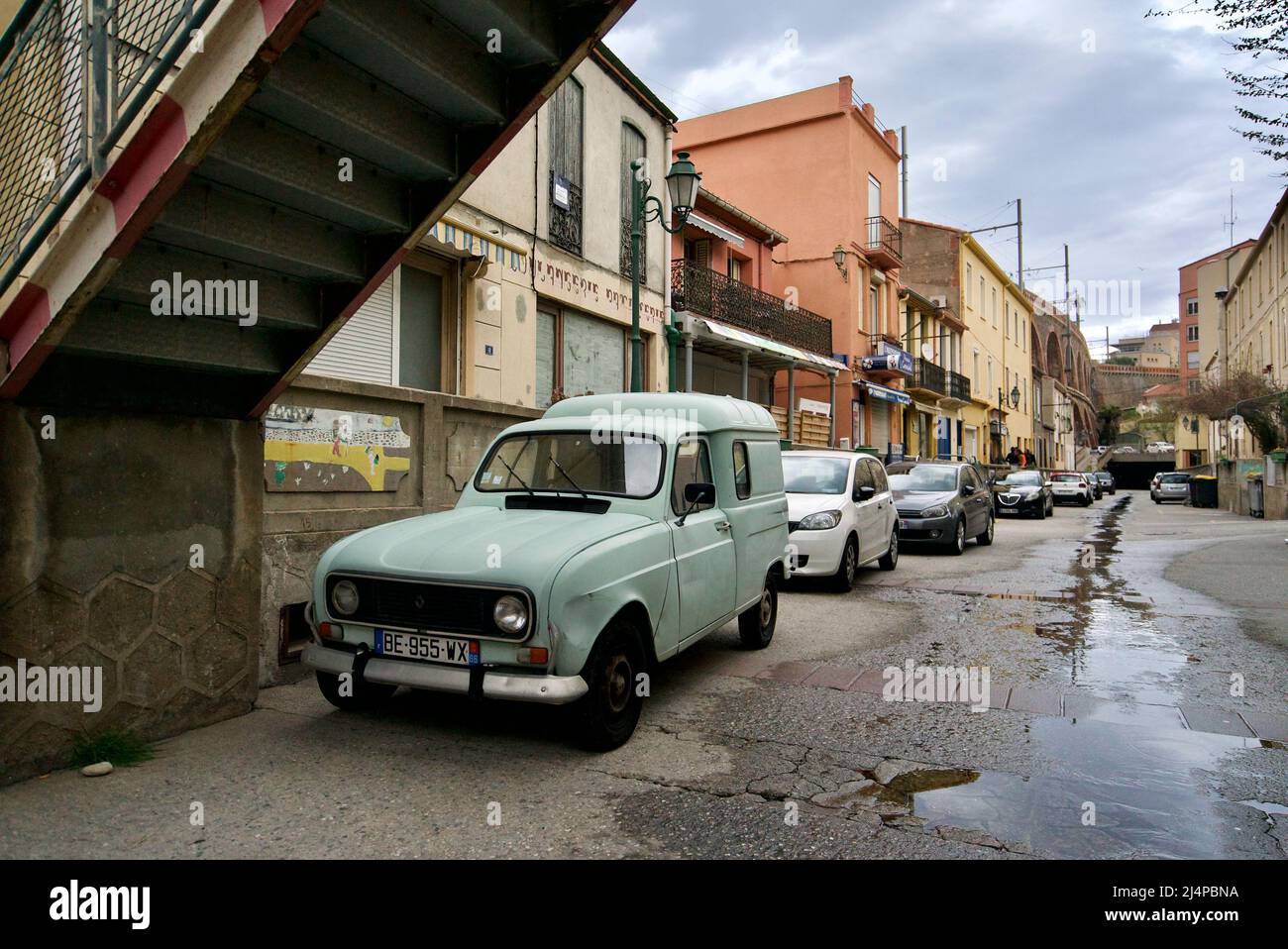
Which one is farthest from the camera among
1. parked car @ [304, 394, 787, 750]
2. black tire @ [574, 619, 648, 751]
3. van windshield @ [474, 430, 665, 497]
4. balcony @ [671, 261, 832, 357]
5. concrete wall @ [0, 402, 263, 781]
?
balcony @ [671, 261, 832, 357]

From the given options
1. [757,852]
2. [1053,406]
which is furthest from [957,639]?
[1053,406]

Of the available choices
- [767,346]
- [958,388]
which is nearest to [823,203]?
[767,346]

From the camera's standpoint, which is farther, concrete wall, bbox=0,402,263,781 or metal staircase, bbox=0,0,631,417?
concrete wall, bbox=0,402,263,781

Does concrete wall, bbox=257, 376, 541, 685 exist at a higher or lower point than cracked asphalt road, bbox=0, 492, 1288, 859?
higher

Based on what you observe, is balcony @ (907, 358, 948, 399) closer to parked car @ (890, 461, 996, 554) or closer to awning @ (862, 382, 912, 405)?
awning @ (862, 382, 912, 405)

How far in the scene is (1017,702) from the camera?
18.0 feet

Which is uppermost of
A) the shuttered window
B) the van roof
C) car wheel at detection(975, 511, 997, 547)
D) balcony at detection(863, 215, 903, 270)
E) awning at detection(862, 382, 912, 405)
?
balcony at detection(863, 215, 903, 270)

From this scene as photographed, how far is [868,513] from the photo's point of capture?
35.8ft

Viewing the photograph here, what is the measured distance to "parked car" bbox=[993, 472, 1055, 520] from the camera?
25.1m

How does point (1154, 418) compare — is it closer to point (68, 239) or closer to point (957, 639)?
point (957, 639)

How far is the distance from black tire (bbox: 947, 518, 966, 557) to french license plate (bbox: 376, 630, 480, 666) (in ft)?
37.6

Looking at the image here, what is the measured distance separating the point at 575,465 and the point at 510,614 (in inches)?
66.4

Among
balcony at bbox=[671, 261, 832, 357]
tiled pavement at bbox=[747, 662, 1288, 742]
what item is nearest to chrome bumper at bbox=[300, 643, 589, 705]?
tiled pavement at bbox=[747, 662, 1288, 742]

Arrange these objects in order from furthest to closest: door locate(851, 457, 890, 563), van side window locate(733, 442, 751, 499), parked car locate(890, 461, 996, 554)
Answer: parked car locate(890, 461, 996, 554), door locate(851, 457, 890, 563), van side window locate(733, 442, 751, 499)
